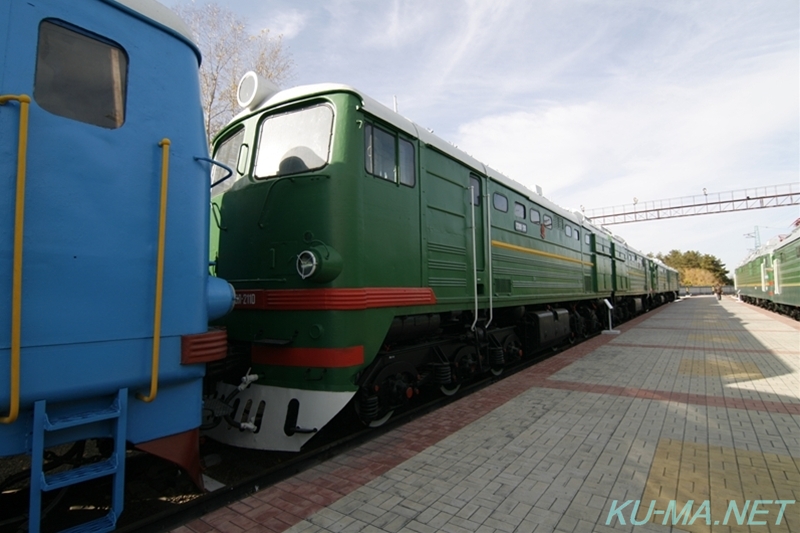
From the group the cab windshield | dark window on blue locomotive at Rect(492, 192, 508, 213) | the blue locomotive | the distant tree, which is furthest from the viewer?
the distant tree

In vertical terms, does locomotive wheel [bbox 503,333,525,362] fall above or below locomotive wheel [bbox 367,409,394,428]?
above

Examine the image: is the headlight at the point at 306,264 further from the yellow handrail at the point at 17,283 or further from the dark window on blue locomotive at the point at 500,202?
the dark window on blue locomotive at the point at 500,202

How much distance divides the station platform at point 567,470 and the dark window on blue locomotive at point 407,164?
2.79 m

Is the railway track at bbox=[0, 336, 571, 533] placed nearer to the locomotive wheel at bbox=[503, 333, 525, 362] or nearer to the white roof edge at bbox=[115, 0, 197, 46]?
the white roof edge at bbox=[115, 0, 197, 46]

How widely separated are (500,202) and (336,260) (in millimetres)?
4260

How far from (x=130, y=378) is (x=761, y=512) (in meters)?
4.21

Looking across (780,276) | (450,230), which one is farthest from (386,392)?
(780,276)

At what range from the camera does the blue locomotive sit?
2213 mm

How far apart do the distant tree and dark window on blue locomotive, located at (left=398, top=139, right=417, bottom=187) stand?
3343 inches

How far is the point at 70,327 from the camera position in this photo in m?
2.35

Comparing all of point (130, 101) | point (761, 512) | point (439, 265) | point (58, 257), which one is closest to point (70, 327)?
point (58, 257)

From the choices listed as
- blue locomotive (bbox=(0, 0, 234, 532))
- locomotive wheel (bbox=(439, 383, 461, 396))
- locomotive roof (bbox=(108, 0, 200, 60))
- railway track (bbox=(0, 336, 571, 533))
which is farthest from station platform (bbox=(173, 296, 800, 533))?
locomotive roof (bbox=(108, 0, 200, 60))

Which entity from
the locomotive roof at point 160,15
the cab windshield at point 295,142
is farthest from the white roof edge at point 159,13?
the cab windshield at point 295,142

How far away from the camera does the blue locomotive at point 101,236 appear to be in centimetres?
221
